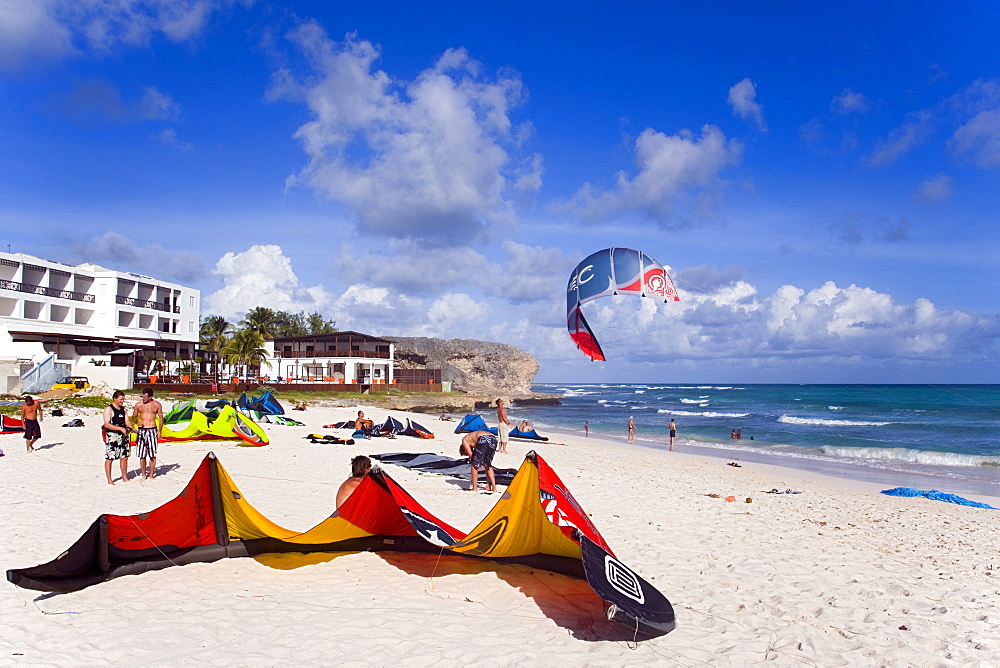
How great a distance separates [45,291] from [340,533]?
45394 millimetres

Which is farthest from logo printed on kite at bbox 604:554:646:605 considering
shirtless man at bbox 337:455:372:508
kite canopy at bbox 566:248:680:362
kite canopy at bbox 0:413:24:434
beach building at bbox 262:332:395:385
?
beach building at bbox 262:332:395:385

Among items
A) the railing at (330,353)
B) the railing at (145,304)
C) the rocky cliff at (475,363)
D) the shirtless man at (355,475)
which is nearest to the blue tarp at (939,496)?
the shirtless man at (355,475)

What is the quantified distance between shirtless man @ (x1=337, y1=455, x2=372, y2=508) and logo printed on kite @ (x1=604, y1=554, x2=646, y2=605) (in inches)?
91.6

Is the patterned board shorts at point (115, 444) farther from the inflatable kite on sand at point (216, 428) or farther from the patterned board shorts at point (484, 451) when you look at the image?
the inflatable kite on sand at point (216, 428)

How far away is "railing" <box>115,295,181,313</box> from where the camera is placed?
4578 centimetres

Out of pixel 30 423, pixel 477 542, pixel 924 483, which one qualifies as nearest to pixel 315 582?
pixel 477 542

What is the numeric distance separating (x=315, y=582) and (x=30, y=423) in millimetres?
10547

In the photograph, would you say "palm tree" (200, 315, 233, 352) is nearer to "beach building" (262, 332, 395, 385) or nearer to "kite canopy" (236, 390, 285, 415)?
"beach building" (262, 332, 395, 385)

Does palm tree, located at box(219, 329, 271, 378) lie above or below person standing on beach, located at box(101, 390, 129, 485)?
above

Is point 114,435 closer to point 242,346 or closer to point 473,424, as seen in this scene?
point 473,424

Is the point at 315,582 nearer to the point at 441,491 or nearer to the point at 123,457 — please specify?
the point at 441,491

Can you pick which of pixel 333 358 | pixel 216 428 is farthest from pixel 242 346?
pixel 216 428

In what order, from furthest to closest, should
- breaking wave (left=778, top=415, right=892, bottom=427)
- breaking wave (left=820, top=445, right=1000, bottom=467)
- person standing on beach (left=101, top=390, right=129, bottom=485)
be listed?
breaking wave (left=778, top=415, right=892, bottom=427), breaking wave (left=820, top=445, right=1000, bottom=467), person standing on beach (left=101, top=390, right=129, bottom=485)

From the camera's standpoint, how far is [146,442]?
9.79 metres
